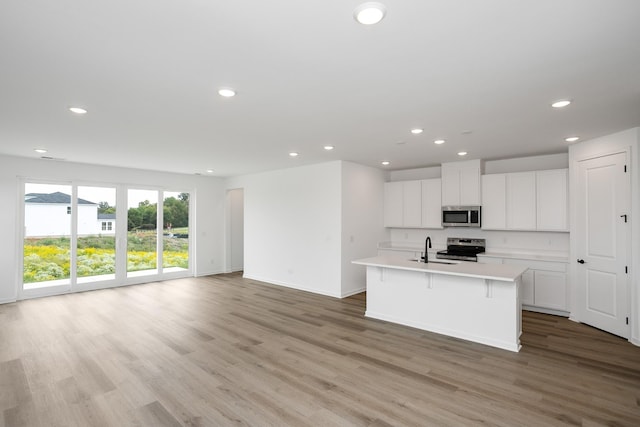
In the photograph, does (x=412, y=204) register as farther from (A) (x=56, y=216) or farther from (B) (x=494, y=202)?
(A) (x=56, y=216)

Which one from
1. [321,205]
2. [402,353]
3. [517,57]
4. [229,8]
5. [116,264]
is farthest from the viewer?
[116,264]

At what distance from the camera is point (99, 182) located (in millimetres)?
6773

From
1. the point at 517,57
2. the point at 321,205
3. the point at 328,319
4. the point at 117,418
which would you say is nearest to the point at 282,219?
the point at 321,205

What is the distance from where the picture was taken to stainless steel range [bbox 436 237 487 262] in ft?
19.4

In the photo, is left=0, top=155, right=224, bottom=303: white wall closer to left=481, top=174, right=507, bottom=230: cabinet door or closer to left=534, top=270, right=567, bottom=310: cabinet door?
left=481, top=174, right=507, bottom=230: cabinet door

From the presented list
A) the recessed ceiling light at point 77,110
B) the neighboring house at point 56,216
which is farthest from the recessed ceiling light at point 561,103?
the neighboring house at point 56,216

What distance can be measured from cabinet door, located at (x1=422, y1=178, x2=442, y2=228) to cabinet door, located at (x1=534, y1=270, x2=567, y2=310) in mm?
1944

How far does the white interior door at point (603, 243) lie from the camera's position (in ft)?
13.4

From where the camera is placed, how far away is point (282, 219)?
717cm

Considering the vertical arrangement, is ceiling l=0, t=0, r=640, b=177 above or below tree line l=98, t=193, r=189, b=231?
above

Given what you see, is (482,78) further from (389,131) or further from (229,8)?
(229,8)

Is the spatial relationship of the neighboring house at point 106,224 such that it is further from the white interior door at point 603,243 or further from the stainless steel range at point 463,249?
the white interior door at point 603,243

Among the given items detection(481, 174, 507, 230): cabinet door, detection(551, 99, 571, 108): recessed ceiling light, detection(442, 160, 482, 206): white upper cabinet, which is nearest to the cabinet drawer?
detection(481, 174, 507, 230): cabinet door

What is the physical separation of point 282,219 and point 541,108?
201 inches
